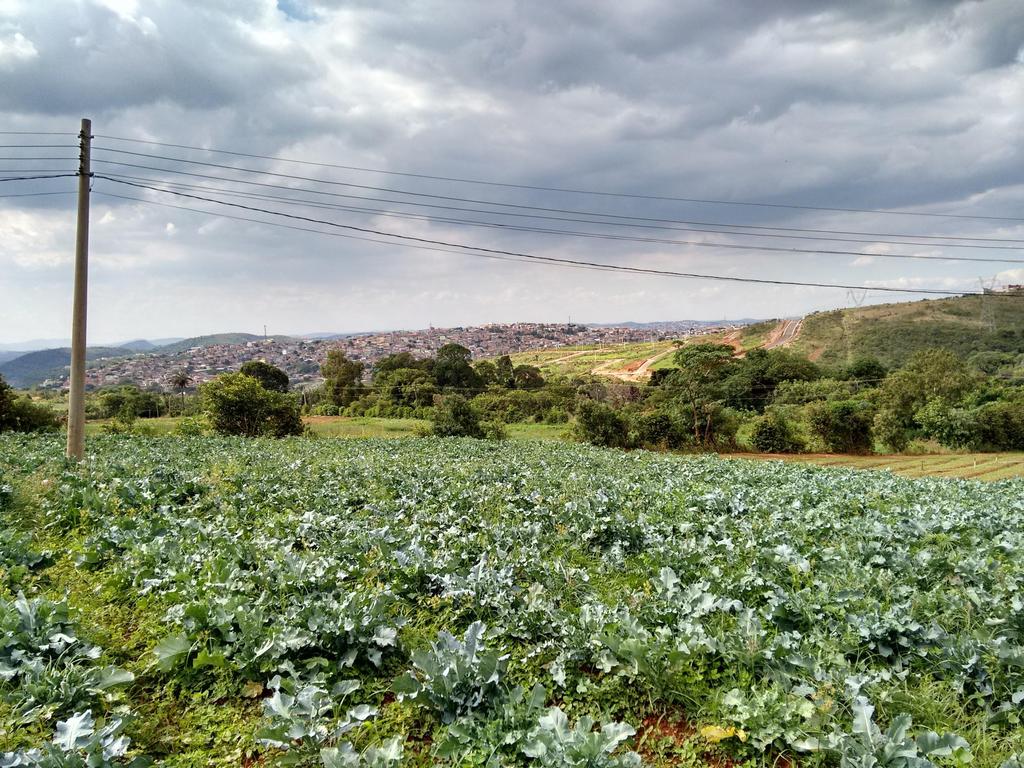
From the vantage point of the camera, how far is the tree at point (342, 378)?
71.1 meters

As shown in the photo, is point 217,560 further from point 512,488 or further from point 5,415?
point 5,415

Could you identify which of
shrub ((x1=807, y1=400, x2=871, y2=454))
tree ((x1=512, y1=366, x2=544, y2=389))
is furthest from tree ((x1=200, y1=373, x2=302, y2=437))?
tree ((x1=512, y1=366, x2=544, y2=389))

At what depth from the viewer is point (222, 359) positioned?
352 ft

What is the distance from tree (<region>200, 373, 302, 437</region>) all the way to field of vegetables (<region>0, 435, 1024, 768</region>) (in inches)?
1178

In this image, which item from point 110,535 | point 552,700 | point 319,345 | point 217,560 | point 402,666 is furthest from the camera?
point 319,345

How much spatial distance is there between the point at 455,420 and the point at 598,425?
1096 centimetres

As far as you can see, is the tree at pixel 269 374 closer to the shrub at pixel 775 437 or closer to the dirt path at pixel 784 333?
the shrub at pixel 775 437

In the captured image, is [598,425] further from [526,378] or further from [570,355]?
[570,355]

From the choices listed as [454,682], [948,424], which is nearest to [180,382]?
[454,682]

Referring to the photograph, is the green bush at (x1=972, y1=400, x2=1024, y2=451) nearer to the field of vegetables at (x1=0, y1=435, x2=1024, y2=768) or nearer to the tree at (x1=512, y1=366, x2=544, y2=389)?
the tree at (x1=512, y1=366, x2=544, y2=389)

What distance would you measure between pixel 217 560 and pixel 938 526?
897cm

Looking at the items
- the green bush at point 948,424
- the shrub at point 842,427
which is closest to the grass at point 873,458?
the shrub at point 842,427

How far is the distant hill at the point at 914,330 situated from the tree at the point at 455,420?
66.9m

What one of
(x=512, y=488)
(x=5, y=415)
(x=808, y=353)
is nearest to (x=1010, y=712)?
(x=512, y=488)
